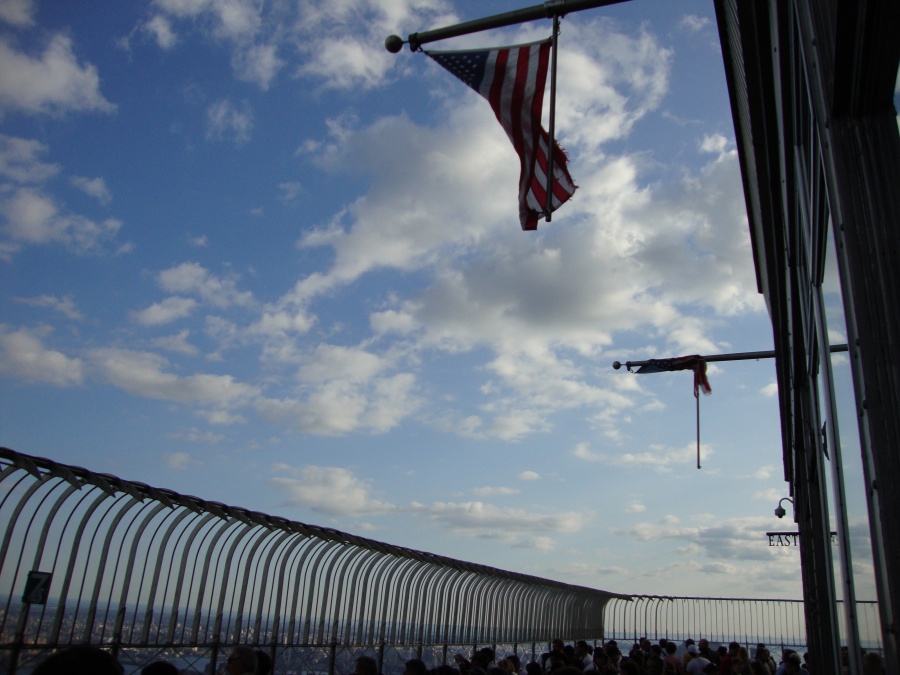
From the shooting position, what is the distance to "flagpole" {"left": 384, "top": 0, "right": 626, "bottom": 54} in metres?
5.76

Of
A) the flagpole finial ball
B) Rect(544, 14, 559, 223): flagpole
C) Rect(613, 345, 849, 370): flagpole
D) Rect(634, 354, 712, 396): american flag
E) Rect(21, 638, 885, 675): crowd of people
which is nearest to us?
Rect(21, 638, 885, 675): crowd of people

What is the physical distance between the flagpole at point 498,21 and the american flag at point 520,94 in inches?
11.0

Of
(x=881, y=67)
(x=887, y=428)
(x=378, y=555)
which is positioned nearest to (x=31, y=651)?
(x=378, y=555)

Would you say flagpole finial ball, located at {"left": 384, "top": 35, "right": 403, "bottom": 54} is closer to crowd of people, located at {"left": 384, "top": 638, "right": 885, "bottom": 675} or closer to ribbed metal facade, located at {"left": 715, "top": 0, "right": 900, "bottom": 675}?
ribbed metal facade, located at {"left": 715, "top": 0, "right": 900, "bottom": 675}

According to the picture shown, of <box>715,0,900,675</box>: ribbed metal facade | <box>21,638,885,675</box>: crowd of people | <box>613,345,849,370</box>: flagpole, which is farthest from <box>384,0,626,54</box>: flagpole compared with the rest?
<box>613,345,849,370</box>: flagpole

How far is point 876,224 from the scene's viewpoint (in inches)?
85.2

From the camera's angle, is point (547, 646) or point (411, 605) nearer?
point (411, 605)

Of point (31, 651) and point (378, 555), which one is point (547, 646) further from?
point (31, 651)

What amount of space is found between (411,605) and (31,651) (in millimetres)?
5548

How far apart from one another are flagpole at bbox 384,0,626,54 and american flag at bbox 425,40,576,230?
28 centimetres

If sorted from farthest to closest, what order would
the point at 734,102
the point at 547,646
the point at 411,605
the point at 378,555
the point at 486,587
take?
the point at 547,646 < the point at 486,587 < the point at 411,605 < the point at 378,555 < the point at 734,102

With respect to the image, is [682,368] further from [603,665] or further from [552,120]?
[552,120]

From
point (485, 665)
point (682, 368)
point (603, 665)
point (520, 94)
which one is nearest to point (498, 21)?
point (520, 94)

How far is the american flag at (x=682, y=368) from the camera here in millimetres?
14164
